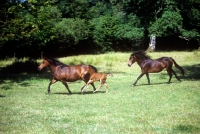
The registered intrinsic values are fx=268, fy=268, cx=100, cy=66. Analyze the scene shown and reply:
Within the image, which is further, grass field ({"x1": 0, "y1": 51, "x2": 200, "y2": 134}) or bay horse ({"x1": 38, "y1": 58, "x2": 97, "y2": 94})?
bay horse ({"x1": 38, "y1": 58, "x2": 97, "y2": 94})

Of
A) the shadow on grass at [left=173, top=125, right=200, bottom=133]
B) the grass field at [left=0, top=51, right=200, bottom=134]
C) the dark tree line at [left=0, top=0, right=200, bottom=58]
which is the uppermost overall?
the dark tree line at [left=0, top=0, right=200, bottom=58]

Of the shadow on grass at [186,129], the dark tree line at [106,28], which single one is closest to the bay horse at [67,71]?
the shadow on grass at [186,129]

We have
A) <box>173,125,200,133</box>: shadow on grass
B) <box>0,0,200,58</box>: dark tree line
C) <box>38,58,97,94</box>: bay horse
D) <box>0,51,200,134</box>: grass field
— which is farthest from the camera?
<box>0,0,200,58</box>: dark tree line

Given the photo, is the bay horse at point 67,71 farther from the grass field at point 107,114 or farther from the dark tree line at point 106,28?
the dark tree line at point 106,28

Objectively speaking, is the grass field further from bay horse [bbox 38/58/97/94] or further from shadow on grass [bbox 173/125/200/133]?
bay horse [bbox 38/58/97/94]

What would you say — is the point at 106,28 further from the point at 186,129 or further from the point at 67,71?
the point at 186,129

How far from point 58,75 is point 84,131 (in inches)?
297

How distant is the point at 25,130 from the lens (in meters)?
8.30

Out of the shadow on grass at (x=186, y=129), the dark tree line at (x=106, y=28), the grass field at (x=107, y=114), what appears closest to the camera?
the shadow on grass at (x=186, y=129)

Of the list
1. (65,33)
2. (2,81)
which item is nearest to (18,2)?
(2,81)

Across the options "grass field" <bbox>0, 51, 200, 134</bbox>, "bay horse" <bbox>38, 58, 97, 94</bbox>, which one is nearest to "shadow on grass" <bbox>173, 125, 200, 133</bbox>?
"grass field" <bbox>0, 51, 200, 134</bbox>

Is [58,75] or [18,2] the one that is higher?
[18,2]

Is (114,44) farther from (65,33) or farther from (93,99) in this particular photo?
(93,99)

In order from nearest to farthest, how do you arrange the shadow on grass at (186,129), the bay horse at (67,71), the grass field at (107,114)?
the shadow on grass at (186,129) → the grass field at (107,114) → the bay horse at (67,71)
